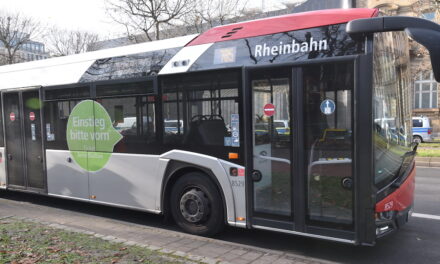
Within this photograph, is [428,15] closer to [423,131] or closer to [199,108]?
[423,131]

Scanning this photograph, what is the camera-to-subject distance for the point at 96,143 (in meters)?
6.71

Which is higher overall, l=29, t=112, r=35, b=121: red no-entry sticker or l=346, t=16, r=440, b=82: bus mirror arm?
l=346, t=16, r=440, b=82: bus mirror arm

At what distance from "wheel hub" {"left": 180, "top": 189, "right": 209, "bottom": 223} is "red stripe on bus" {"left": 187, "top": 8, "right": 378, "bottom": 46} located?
2.22 m

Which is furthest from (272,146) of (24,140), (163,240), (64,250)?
(24,140)

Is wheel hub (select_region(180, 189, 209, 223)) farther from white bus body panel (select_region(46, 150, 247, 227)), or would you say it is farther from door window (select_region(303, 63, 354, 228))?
door window (select_region(303, 63, 354, 228))

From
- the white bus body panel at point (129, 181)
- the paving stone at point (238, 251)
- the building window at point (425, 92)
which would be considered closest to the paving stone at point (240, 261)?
the paving stone at point (238, 251)

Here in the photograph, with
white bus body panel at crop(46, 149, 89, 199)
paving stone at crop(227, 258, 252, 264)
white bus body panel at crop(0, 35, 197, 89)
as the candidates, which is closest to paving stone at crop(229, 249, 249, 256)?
paving stone at crop(227, 258, 252, 264)

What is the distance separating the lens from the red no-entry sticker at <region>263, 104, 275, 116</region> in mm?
4812

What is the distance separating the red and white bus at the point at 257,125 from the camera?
13.9 ft

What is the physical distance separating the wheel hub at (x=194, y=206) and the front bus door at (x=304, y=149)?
81 centimetres

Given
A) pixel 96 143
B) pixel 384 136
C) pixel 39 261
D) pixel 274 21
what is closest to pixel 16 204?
pixel 96 143

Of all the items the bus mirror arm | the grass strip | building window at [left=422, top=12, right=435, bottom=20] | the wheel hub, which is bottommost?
the grass strip

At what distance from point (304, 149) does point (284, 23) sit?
1.64m

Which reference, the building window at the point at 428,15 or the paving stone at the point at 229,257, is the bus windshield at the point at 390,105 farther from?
the building window at the point at 428,15
